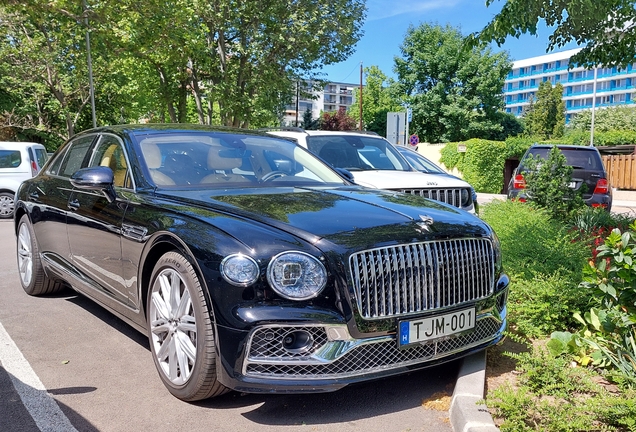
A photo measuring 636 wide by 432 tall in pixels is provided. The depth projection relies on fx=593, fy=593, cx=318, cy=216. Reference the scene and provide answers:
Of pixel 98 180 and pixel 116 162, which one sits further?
pixel 116 162

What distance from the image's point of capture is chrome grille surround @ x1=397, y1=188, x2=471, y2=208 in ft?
23.7

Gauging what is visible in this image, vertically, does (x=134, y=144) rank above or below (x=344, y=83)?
below

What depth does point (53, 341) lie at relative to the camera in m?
4.54

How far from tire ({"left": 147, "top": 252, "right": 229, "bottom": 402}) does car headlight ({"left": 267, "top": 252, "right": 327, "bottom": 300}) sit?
44cm

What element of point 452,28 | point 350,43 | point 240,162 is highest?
point 452,28

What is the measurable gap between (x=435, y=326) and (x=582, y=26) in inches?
226

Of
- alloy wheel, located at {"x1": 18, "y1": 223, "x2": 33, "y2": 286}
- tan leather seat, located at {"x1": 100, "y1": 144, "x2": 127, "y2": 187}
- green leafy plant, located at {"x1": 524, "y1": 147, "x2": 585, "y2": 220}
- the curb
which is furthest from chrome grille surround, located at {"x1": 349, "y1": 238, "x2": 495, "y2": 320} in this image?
green leafy plant, located at {"x1": 524, "y1": 147, "x2": 585, "y2": 220}

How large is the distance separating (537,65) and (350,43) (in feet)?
340

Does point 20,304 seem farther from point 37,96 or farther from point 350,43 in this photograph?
point 37,96

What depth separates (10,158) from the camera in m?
15.3

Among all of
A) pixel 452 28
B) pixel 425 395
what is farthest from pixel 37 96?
pixel 425 395

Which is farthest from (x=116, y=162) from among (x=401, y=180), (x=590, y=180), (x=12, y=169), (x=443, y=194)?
(x=12, y=169)

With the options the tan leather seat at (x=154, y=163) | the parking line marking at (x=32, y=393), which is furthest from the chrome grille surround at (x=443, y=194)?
the parking line marking at (x=32, y=393)

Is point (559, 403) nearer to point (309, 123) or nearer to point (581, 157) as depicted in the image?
point (581, 157)
